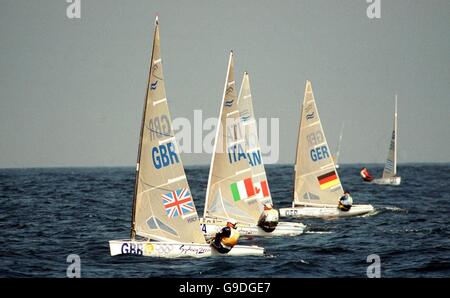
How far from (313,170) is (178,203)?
1983 cm

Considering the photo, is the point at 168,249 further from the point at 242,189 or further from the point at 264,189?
the point at 264,189

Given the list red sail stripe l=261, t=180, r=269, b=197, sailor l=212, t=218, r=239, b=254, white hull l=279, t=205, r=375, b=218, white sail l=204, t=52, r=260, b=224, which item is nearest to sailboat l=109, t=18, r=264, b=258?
sailor l=212, t=218, r=239, b=254

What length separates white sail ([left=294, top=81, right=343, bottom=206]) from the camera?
46969 mm

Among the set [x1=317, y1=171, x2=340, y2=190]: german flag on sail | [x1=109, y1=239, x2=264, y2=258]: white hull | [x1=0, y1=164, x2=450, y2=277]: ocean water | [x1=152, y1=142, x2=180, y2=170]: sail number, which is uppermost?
[x1=152, y1=142, x2=180, y2=170]: sail number

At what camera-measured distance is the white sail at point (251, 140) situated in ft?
130

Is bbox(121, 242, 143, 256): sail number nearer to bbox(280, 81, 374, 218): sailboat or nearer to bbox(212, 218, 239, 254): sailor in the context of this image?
bbox(212, 218, 239, 254): sailor

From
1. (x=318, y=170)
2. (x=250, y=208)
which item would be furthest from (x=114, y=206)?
(x=250, y=208)

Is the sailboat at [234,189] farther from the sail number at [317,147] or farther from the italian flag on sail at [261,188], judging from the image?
the sail number at [317,147]

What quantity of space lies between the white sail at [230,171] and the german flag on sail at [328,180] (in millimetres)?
10895

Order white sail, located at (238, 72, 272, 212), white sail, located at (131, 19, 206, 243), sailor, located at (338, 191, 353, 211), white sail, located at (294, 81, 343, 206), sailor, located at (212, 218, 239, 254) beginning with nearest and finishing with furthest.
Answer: white sail, located at (131, 19, 206, 243), sailor, located at (212, 218, 239, 254), white sail, located at (238, 72, 272, 212), sailor, located at (338, 191, 353, 211), white sail, located at (294, 81, 343, 206)

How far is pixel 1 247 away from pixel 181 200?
875 centimetres

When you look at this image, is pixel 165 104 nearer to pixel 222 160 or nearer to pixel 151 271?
pixel 151 271

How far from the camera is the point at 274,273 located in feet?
87.9

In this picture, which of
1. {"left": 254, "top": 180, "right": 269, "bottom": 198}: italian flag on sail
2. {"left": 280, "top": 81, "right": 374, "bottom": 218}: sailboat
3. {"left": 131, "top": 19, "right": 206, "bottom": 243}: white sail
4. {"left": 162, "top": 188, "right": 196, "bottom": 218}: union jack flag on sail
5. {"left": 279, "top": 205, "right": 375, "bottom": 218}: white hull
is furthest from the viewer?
{"left": 280, "top": 81, "right": 374, "bottom": 218}: sailboat
